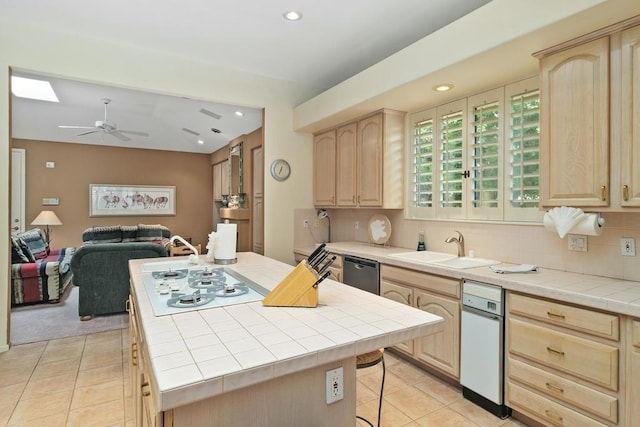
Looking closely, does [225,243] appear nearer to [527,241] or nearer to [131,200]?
[527,241]

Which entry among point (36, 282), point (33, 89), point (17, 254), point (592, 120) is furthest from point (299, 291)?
point (33, 89)

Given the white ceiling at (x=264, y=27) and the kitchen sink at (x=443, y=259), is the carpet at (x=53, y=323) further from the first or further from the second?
the kitchen sink at (x=443, y=259)

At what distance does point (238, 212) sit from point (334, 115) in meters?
2.85

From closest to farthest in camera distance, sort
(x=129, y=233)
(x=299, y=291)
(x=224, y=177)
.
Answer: (x=299, y=291)
(x=129, y=233)
(x=224, y=177)

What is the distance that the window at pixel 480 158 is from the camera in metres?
2.40

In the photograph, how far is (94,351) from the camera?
10.0 ft

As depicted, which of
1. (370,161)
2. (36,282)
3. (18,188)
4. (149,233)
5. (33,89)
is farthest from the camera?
(149,233)

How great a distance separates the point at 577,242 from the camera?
2158 mm

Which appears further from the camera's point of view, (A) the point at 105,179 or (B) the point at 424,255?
(A) the point at 105,179

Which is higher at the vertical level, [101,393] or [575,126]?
[575,126]

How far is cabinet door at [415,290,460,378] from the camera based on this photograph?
2.33m

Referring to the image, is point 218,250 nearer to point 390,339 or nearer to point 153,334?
point 153,334

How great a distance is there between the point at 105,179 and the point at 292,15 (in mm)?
6395

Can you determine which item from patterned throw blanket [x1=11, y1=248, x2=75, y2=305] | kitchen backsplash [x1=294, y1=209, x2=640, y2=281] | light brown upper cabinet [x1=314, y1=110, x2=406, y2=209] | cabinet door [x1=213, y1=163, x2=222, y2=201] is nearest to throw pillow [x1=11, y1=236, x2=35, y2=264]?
patterned throw blanket [x1=11, y1=248, x2=75, y2=305]
